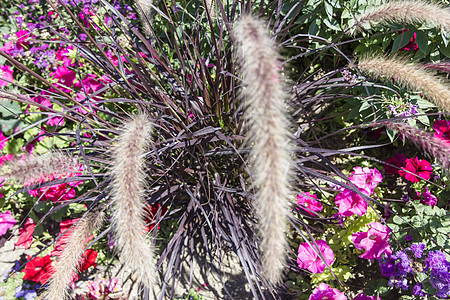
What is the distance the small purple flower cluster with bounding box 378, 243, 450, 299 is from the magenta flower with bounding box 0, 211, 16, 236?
2849 mm

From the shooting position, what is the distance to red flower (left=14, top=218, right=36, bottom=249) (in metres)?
2.54

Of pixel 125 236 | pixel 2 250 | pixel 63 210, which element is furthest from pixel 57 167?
pixel 2 250

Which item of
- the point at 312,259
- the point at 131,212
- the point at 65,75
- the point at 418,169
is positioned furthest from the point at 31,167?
the point at 418,169

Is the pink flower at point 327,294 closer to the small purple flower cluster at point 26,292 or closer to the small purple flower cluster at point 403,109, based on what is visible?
the small purple flower cluster at point 403,109

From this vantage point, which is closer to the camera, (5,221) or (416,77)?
(416,77)

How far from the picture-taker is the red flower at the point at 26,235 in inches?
100

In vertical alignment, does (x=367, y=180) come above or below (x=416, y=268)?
above

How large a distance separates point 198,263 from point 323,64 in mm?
2285

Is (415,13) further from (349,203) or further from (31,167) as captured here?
(31,167)

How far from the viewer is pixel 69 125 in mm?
2859

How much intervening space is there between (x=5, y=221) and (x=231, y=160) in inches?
78.3

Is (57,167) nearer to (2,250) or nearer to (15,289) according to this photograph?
(15,289)

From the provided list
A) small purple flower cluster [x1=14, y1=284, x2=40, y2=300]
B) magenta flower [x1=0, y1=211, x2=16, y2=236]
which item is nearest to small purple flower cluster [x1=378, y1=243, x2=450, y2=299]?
small purple flower cluster [x1=14, y1=284, x2=40, y2=300]

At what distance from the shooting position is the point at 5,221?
2574 millimetres
